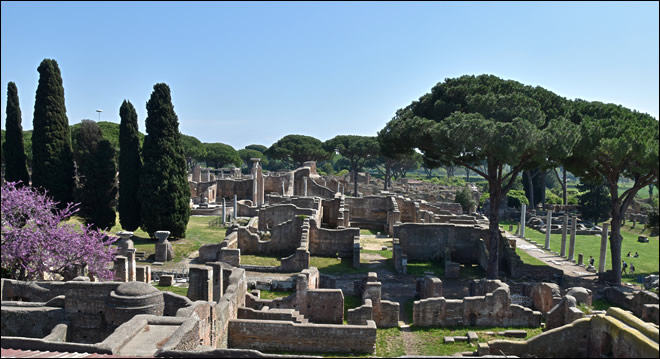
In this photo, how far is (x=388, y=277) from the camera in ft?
80.5

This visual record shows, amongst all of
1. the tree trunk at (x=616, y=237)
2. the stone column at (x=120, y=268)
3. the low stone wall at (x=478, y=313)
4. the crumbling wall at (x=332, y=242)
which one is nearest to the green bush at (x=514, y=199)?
the tree trunk at (x=616, y=237)

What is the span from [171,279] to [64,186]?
42.2 ft

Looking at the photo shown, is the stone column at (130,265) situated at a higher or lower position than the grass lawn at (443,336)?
higher

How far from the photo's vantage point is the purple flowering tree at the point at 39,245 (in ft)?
55.9

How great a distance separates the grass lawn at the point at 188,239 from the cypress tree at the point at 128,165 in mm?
1704

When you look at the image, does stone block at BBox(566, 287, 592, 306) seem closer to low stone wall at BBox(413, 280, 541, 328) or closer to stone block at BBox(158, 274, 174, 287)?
low stone wall at BBox(413, 280, 541, 328)

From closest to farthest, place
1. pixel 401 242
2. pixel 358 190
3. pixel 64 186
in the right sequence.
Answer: pixel 401 242 → pixel 64 186 → pixel 358 190

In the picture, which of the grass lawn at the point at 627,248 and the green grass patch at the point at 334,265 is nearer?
the green grass patch at the point at 334,265

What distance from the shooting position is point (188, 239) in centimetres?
3234

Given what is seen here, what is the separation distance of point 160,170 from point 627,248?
31.9m

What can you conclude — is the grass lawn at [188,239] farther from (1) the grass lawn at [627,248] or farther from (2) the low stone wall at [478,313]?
(1) the grass lawn at [627,248]

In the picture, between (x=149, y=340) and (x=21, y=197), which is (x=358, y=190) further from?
(x=149, y=340)

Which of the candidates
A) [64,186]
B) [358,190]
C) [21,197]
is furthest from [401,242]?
[358,190]

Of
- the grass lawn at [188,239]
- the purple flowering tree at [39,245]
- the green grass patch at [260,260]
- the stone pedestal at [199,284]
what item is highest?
the purple flowering tree at [39,245]
